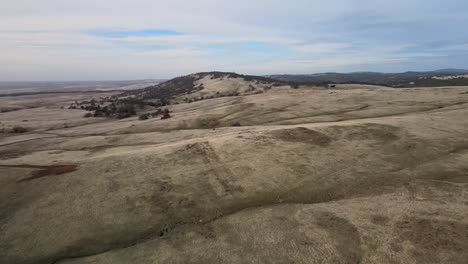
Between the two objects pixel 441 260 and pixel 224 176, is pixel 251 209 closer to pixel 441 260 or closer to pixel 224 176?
pixel 224 176

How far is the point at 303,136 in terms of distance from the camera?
4244 centimetres

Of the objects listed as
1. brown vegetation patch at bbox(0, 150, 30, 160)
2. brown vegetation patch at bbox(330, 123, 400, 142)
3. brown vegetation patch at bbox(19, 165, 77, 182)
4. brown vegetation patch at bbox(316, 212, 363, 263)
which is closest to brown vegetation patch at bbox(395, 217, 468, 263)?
brown vegetation patch at bbox(316, 212, 363, 263)

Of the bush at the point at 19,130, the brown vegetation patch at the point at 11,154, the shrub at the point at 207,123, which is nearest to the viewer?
the brown vegetation patch at the point at 11,154

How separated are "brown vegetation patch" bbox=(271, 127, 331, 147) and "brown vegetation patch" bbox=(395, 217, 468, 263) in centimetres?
1757

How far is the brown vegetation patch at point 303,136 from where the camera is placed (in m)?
41.0

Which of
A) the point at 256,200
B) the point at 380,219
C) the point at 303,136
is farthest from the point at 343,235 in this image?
the point at 303,136

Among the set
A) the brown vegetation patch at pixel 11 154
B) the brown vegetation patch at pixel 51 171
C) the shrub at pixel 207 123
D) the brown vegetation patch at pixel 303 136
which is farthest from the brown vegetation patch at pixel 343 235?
the shrub at pixel 207 123

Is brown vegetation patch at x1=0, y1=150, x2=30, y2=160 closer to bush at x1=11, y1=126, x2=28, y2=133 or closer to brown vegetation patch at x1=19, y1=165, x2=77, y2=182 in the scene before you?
brown vegetation patch at x1=19, y1=165, x2=77, y2=182

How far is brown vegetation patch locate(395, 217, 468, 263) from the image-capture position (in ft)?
65.0

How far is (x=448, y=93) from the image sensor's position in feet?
269

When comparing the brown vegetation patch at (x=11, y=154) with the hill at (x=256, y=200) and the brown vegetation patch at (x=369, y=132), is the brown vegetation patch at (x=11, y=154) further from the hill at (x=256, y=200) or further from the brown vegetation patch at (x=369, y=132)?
the brown vegetation patch at (x=369, y=132)

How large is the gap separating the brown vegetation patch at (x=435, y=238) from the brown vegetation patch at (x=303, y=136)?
17567 mm

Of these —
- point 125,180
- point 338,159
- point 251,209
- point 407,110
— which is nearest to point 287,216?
point 251,209

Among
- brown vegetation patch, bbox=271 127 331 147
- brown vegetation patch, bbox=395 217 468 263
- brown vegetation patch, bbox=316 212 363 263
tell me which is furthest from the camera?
brown vegetation patch, bbox=271 127 331 147
